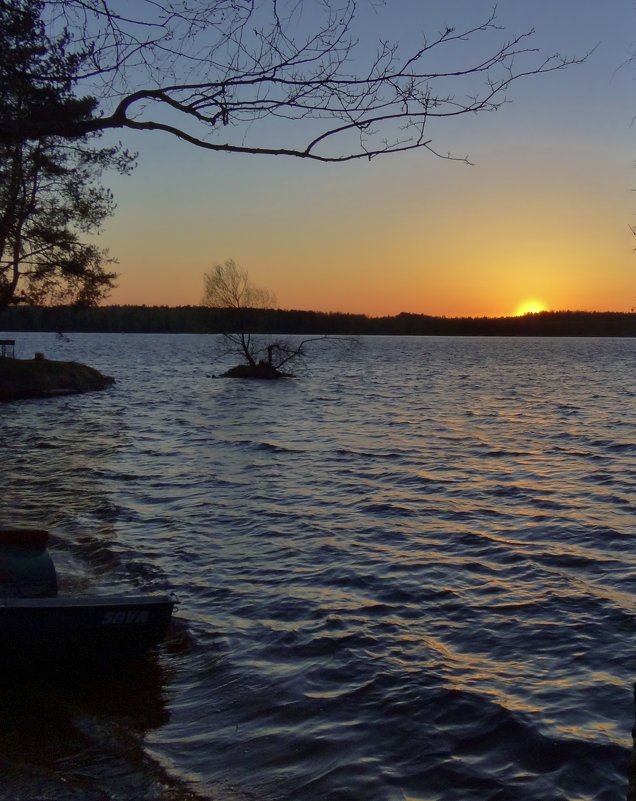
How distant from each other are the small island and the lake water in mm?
17596

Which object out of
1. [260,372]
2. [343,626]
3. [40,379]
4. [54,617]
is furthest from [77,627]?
[260,372]

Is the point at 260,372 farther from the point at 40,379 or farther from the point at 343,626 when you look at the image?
the point at 343,626

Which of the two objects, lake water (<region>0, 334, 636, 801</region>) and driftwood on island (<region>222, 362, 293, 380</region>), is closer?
lake water (<region>0, 334, 636, 801</region>)

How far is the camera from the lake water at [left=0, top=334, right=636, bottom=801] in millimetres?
6172

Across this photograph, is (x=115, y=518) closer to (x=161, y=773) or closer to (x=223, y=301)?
(x=161, y=773)

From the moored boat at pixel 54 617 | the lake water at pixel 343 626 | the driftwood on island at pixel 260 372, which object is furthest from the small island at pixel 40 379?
the moored boat at pixel 54 617

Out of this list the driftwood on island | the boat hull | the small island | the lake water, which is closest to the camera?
the lake water

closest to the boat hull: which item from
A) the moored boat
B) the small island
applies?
the moored boat

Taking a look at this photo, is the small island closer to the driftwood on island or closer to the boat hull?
the driftwood on island

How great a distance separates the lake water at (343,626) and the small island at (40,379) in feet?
57.7

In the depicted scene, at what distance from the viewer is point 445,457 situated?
2336 centimetres

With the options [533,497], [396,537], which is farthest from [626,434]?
[396,537]

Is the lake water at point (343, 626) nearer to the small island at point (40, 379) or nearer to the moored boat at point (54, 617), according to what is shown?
the moored boat at point (54, 617)

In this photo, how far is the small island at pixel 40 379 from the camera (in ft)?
133
